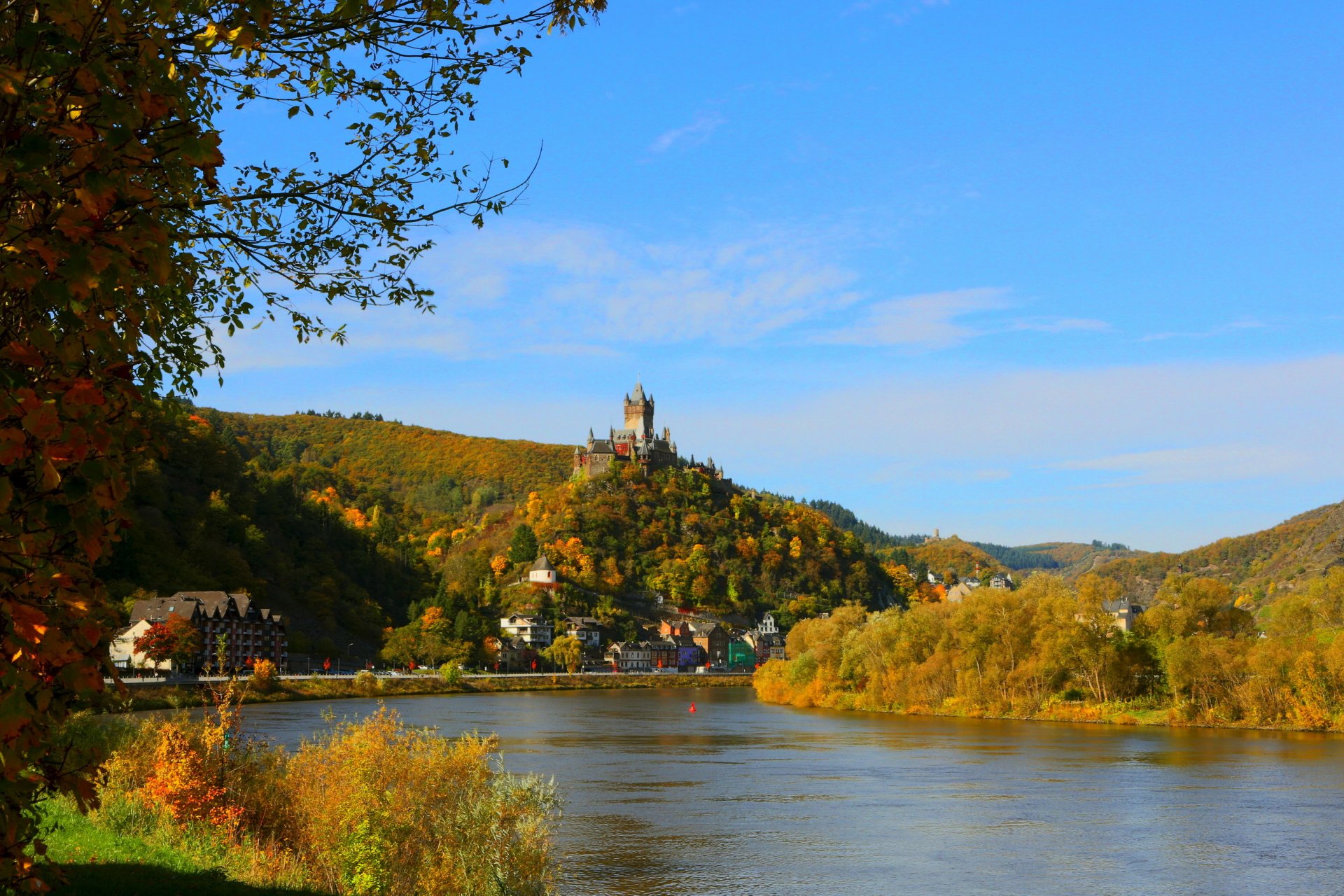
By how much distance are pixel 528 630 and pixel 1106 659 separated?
7587 centimetres

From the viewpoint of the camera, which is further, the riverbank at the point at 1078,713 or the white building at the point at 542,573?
the white building at the point at 542,573

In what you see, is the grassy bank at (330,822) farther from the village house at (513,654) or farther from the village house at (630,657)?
the village house at (630,657)

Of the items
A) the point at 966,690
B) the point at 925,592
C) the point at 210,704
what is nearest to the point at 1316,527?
the point at 925,592

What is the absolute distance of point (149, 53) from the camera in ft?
14.0

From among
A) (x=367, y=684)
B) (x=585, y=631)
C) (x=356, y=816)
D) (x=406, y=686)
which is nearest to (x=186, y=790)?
(x=356, y=816)

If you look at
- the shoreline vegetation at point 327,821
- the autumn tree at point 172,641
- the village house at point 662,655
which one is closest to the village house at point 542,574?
the village house at point 662,655

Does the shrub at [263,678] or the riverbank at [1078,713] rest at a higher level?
the shrub at [263,678]

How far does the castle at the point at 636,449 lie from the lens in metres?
179

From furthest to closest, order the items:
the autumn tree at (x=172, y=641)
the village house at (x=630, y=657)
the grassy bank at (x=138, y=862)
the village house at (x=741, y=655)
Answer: the village house at (x=741, y=655) → the village house at (x=630, y=657) → the autumn tree at (x=172, y=641) → the grassy bank at (x=138, y=862)

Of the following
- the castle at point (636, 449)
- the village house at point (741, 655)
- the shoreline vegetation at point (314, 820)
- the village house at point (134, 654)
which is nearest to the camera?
the shoreline vegetation at point (314, 820)

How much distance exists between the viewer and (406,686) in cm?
8588

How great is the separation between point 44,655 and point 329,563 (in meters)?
111

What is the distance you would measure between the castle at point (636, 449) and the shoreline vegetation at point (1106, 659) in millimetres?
107662

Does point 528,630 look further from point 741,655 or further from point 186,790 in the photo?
point 186,790
